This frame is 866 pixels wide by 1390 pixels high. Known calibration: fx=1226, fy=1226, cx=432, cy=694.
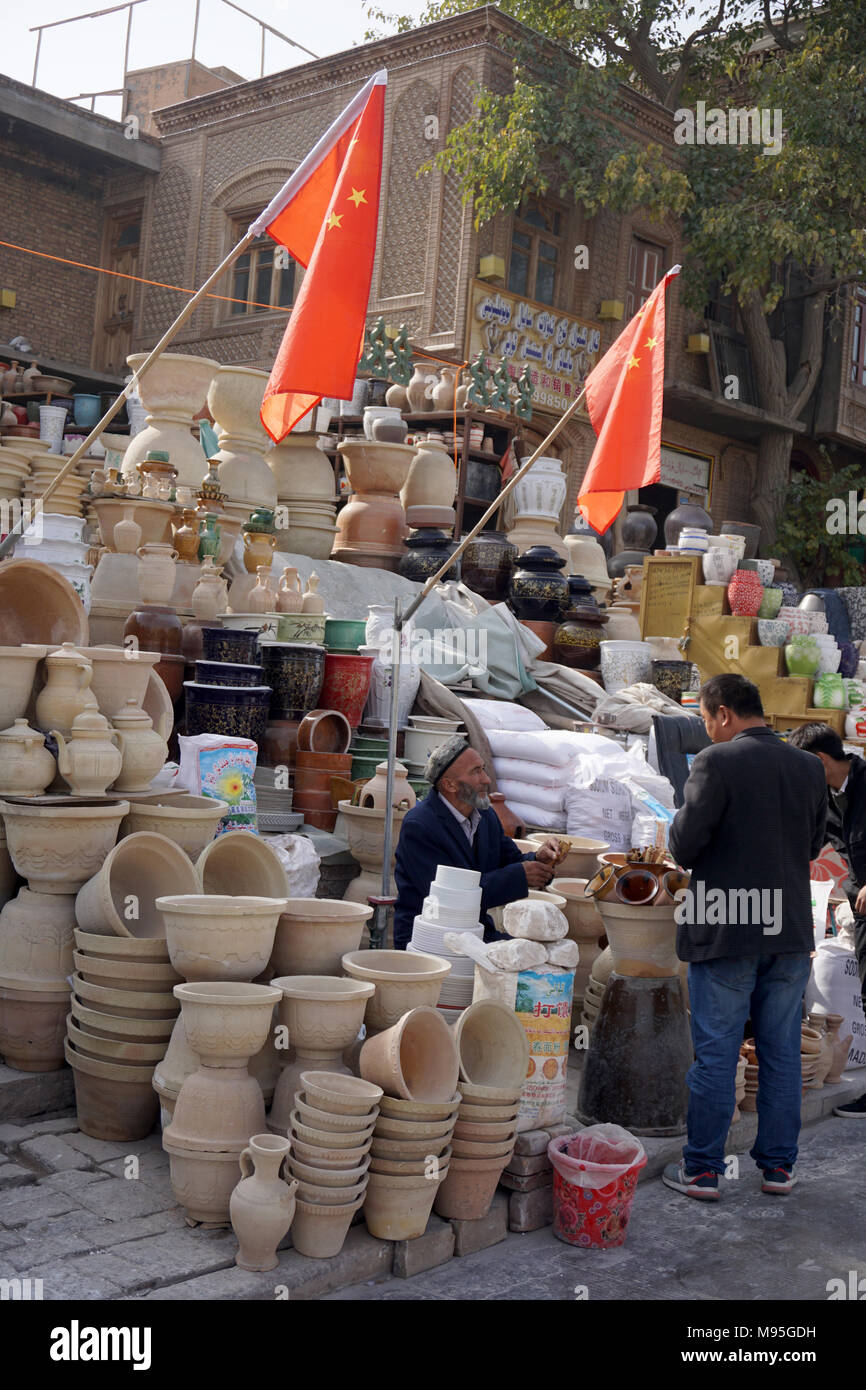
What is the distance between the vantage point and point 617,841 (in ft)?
20.6

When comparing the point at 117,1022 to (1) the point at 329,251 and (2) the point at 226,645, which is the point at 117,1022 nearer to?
(2) the point at 226,645

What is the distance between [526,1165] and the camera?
348cm

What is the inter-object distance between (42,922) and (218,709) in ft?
6.29

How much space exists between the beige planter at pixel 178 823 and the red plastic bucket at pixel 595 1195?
57.4 inches

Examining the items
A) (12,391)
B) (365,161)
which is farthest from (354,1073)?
(12,391)

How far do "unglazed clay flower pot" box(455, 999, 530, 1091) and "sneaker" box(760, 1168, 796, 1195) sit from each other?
40.2 inches

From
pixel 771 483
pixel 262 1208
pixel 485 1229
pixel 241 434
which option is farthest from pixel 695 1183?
pixel 771 483

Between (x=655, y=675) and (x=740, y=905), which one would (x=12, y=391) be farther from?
(x=740, y=905)

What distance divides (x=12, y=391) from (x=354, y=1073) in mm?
12308

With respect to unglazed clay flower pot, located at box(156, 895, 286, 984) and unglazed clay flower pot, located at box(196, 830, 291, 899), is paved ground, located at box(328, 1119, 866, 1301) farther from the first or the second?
unglazed clay flower pot, located at box(196, 830, 291, 899)

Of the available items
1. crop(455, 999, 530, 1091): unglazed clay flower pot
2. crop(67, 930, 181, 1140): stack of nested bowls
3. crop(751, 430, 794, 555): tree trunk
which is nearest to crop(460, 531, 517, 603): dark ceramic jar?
crop(455, 999, 530, 1091): unglazed clay flower pot

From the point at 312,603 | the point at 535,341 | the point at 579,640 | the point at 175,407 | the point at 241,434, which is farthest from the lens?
the point at 535,341

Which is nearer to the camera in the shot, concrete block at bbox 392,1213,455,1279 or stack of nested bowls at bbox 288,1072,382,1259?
stack of nested bowls at bbox 288,1072,382,1259

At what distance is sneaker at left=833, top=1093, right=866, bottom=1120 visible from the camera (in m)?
4.87
